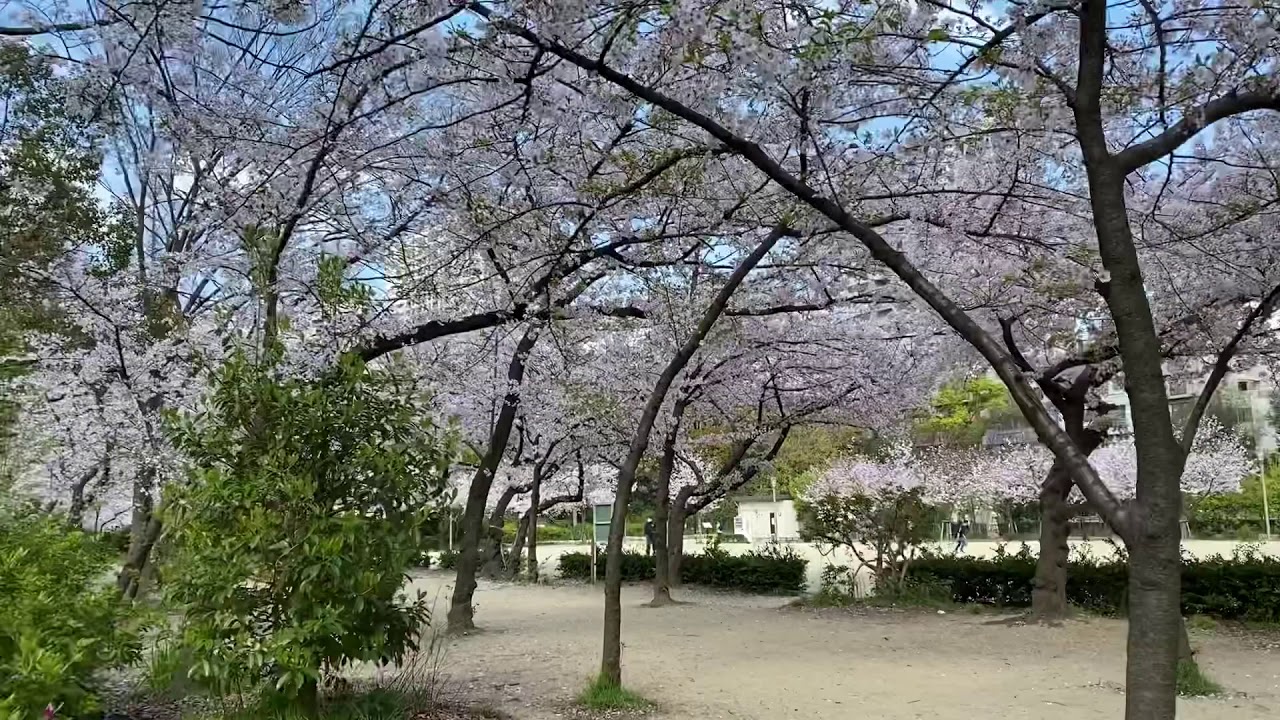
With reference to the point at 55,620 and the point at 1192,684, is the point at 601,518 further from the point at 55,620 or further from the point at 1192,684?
the point at 55,620

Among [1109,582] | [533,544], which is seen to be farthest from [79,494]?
[1109,582]

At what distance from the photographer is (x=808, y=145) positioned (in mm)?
5621

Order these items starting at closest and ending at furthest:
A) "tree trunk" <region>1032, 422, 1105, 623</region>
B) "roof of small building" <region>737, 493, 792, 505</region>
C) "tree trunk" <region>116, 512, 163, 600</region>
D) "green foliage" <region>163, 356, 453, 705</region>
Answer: "green foliage" <region>163, 356, 453, 705</region> < "tree trunk" <region>116, 512, 163, 600</region> < "tree trunk" <region>1032, 422, 1105, 623</region> < "roof of small building" <region>737, 493, 792, 505</region>

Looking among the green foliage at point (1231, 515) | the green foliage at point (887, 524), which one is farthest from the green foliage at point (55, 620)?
the green foliage at point (1231, 515)

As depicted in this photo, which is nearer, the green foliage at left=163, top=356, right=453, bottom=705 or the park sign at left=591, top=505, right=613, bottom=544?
the green foliage at left=163, top=356, right=453, bottom=705

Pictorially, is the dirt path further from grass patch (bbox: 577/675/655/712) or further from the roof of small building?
the roof of small building

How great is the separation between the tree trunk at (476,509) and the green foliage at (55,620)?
16.0 ft

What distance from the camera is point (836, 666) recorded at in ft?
24.6

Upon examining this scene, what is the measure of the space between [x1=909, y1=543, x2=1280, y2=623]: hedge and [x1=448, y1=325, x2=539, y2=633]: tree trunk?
6.83 m

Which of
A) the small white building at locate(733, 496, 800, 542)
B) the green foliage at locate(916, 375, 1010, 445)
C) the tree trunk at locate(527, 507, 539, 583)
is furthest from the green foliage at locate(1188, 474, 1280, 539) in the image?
the tree trunk at locate(527, 507, 539, 583)

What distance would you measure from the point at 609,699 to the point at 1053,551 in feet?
23.0

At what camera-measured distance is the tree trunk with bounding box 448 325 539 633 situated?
9.80 m

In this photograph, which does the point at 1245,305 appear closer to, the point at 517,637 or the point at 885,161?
the point at 885,161

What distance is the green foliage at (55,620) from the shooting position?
10.2ft
